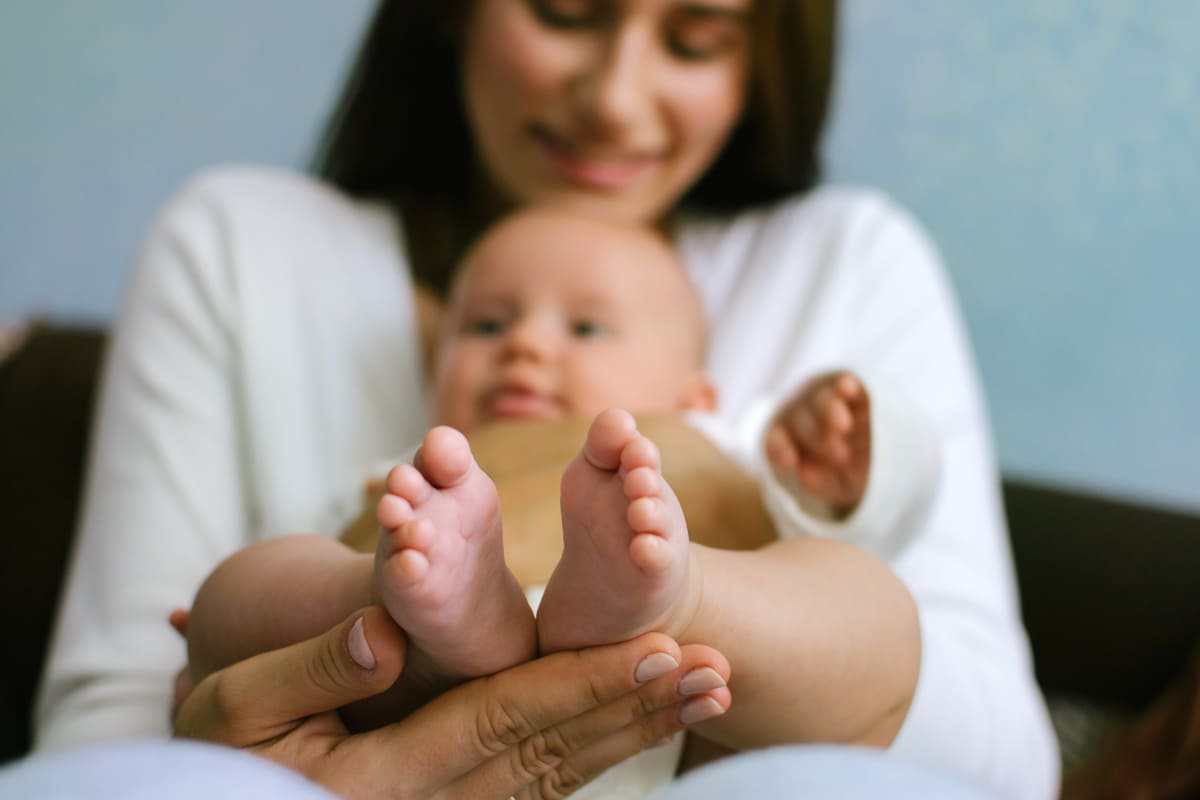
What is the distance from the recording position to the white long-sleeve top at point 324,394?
2.64 ft

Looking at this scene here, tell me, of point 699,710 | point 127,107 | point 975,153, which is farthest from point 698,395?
point 127,107

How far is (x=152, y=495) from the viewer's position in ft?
2.81

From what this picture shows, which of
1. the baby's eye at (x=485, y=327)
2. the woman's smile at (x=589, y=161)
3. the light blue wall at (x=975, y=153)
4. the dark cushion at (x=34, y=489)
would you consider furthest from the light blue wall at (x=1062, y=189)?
the dark cushion at (x=34, y=489)

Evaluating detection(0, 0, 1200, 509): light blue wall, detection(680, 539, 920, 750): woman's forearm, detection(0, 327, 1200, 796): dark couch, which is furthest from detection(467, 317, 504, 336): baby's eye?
detection(0, 0, 1200, 509): light blue wall

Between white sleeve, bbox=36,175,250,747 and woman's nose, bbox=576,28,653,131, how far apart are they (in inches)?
15.6

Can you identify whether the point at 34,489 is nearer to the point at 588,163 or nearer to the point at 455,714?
the point at 588,163

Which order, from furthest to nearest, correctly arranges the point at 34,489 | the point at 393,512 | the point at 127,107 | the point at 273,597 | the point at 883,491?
1. the point at 127,107
2. the point at 34,489
3. the point at 883,491
4. the point at 273,597
5. the point at 393,512

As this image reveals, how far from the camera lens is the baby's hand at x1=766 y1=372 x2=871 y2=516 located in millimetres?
682

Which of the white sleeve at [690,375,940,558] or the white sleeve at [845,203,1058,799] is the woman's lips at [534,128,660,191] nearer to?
the white sleeve at [845,203,1058,799]

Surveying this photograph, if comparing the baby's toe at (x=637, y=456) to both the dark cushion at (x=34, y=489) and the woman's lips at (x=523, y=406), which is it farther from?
the dark cushion at (x=34, y=489)

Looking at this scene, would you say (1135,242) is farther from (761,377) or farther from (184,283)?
(184,283)

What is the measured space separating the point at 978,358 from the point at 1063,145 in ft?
1.04

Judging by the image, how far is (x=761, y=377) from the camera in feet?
3.34

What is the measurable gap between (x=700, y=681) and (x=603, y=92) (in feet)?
2.11
